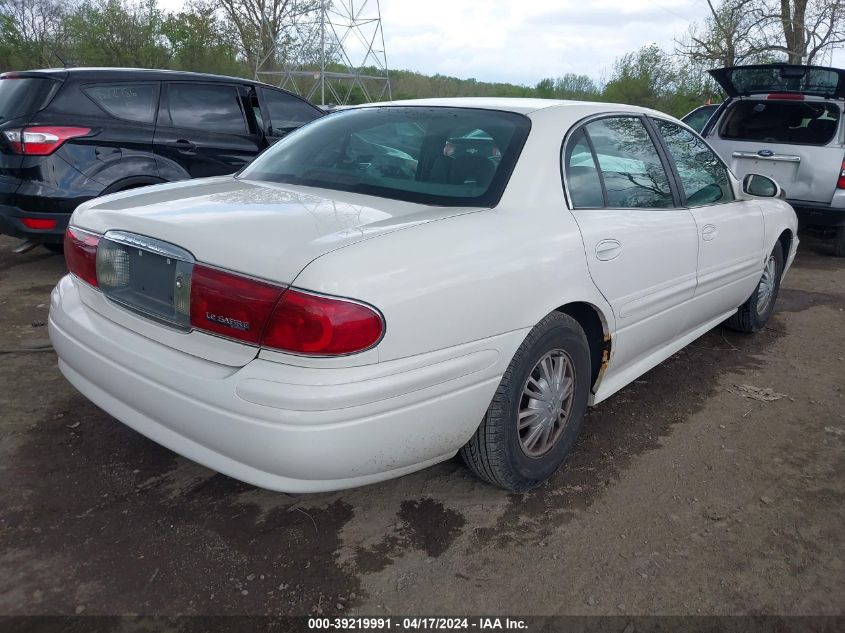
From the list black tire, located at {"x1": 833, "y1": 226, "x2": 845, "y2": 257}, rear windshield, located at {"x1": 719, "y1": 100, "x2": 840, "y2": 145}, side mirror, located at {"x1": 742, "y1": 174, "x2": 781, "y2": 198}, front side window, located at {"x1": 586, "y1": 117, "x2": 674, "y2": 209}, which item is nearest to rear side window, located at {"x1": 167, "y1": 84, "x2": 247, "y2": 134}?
front side window, located at {"x1": 586, "y1": 117, "x2": 674, "y2": 209}

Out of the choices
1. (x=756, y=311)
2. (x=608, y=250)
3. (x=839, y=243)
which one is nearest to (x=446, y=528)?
(x=608, y=250)

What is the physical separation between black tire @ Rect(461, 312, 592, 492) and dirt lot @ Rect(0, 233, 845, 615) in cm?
12

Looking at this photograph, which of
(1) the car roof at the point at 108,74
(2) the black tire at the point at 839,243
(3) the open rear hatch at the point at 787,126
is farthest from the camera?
(2) the black tire at the point at 839,243

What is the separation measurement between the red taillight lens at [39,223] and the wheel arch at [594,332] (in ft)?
13.3

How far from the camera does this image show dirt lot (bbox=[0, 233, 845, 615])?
6.89 ft

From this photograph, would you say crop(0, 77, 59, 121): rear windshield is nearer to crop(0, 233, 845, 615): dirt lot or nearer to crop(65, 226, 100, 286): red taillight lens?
crop(0, 233, 845, 615): dirt lot

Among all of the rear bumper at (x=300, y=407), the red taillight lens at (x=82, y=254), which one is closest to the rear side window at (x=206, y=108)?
the red taillight lens at (x=82, y=254)

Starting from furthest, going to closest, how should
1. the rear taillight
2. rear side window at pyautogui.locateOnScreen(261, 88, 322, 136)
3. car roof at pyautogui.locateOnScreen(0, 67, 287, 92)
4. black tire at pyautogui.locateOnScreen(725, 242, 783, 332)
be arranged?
rear side window at pyautogui.locateOnScreen(261, 88, 322, 136), car roof at pyautogui.locateOnScreen(0, 67, 287, 92), the rear taillight, black tire at pyautogui.locateOnScreen(725, 242, 783, 332)

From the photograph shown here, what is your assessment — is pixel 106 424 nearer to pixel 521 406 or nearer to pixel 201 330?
pixel 201 330

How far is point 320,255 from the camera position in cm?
190

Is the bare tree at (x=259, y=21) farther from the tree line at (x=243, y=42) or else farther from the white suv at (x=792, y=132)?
the white suv at (x=792, y=132)

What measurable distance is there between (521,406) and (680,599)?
84cm

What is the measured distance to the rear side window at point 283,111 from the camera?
6.38m

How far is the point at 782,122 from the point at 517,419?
6.65 meters
